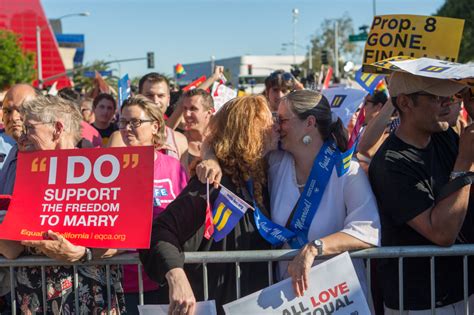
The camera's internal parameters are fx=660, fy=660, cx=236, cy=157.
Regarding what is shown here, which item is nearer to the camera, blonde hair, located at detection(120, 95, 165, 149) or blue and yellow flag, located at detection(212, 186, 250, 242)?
blue and yellow flag, located at detection(212, 186, 250, 242)

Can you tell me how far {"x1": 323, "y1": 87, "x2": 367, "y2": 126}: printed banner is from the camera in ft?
20.5

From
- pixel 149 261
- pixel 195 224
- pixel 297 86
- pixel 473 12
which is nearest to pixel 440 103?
pixel 195 224

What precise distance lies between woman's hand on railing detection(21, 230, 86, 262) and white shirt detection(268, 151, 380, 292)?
37.4 inches

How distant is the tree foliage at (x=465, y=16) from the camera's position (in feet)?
132

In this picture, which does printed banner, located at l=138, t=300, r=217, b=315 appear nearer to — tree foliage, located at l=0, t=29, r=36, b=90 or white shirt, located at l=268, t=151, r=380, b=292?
white shirt, located at l=268, t=151, r=380, b=292

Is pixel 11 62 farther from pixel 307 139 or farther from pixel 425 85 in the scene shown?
pixel 425 85

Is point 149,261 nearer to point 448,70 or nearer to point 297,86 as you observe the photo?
point 448,70

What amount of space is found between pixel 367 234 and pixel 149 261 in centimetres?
102

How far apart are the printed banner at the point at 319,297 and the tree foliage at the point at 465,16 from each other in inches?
1550

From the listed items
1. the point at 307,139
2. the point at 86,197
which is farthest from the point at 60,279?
the point at 307,139

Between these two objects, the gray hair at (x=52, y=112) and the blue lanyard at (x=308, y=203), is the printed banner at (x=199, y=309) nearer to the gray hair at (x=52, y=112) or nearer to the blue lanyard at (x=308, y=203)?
the blue lanyard at (x=308, y=203)

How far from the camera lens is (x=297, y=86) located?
6.94 meters

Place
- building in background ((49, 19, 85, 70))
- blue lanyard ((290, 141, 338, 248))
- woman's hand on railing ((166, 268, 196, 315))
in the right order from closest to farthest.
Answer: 1. woman's hand on railing ((166, 268, 196, 315))
2. blue lanyard ((290, 141, 338, 248))
3. building in background ((49, 19, 85, 70))

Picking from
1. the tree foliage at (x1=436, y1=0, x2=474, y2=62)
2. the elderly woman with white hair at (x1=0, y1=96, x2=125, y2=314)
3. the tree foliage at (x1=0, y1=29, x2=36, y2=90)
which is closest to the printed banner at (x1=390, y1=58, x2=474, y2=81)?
the elderly woman with white hair at (x1=0, y1=96, x2=125, y2=314)
